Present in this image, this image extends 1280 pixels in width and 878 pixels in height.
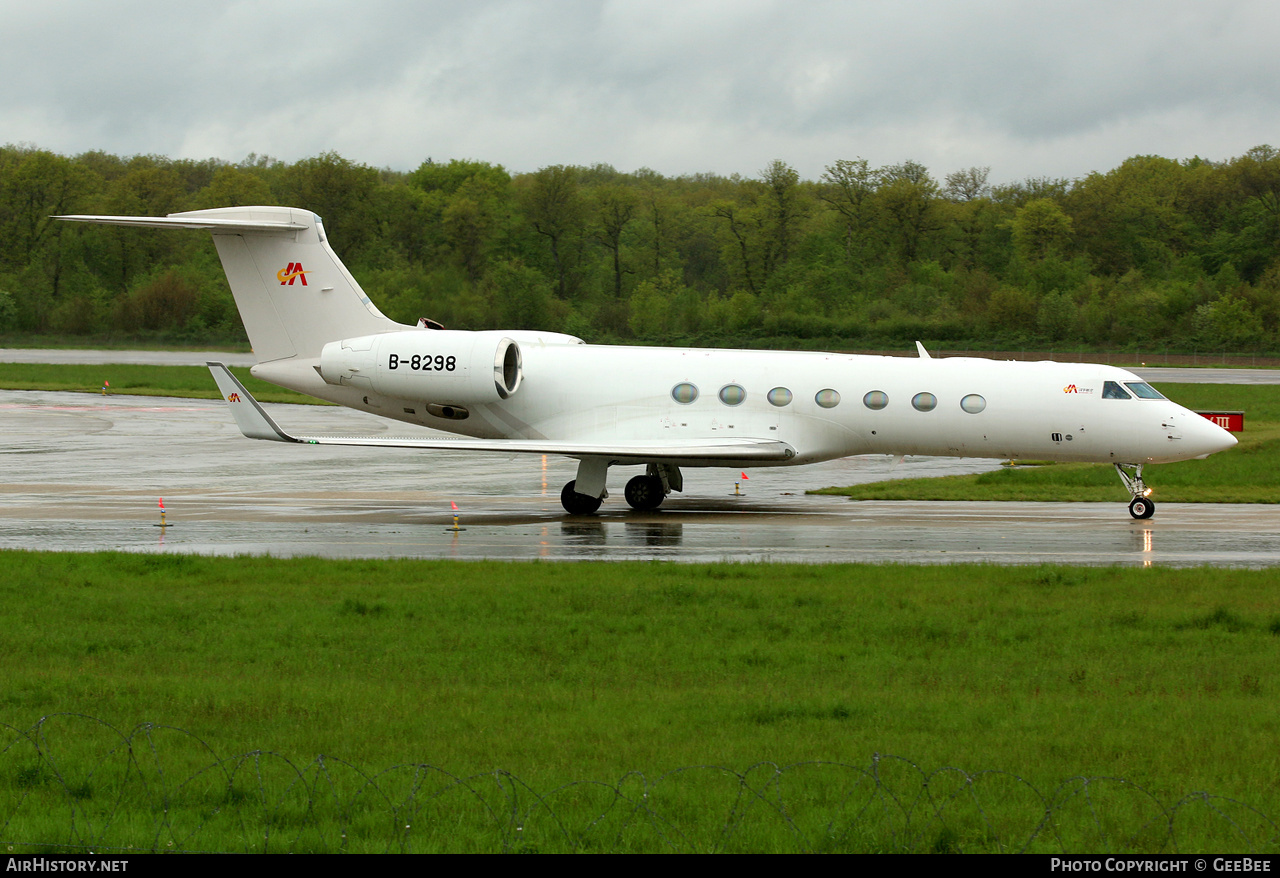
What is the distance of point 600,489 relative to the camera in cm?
2152

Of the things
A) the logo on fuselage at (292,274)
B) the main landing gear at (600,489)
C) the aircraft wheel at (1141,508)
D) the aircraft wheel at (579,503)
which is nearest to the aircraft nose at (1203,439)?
the aircraft wheel at (1141,508)

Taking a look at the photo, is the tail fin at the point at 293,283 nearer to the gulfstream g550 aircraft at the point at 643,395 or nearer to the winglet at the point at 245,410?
the gulfstream g550 aircraft at the point at 643,395

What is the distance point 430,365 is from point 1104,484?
566 inches

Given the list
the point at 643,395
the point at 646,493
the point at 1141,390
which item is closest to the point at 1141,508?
the point at 1141,390

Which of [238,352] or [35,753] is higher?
[238,352]

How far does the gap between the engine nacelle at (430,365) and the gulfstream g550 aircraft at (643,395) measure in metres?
0.03

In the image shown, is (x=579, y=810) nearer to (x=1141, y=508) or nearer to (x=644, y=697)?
(x=644, y=697)

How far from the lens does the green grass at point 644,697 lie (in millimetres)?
6695

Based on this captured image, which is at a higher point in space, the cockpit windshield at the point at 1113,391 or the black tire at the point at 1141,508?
the cockpit windshield at the point at 1113,391

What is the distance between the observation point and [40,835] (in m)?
6.43

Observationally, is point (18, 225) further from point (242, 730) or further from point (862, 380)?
point (242, 730)

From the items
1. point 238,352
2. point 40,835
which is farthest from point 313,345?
point 238,352

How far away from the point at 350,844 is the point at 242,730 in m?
2.25

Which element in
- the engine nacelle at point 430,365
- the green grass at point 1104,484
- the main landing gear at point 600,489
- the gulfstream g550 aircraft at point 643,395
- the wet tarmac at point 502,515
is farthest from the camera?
the green grass at point 1104,484
